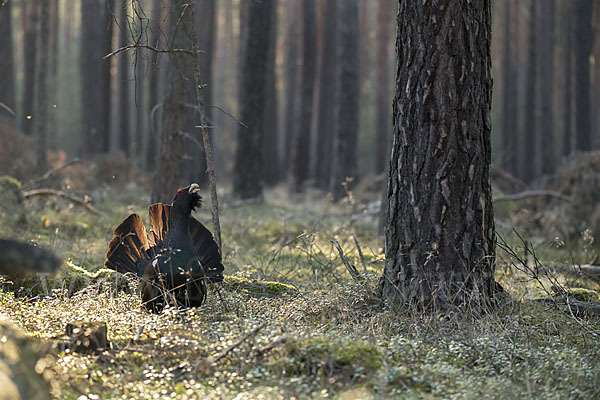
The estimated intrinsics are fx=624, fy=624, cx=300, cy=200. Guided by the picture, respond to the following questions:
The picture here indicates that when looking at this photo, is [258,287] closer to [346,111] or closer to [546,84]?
[346,111]

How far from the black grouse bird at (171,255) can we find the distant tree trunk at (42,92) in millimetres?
6489

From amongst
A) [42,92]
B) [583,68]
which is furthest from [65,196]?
[583,68]

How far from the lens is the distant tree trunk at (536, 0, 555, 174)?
21.1 meters

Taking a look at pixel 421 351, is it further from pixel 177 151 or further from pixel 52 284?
pixel 177 151

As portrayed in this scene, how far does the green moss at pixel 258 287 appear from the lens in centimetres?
528

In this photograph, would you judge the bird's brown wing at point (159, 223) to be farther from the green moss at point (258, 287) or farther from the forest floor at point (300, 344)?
the green moss at point (258, 287)

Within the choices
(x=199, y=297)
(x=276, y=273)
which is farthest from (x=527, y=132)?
(x=199, y=297)

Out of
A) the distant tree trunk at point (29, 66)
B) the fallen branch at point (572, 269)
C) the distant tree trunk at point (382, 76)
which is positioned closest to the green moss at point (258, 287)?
the fallen branch at point (572, 269)

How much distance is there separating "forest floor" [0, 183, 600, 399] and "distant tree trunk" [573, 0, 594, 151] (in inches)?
504

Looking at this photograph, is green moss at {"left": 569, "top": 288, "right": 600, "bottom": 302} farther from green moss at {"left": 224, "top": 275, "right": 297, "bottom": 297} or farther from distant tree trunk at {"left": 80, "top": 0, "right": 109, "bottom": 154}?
distant tree trunk at {"left": 80, "top": 0, "right": 109, "bottom": 154}

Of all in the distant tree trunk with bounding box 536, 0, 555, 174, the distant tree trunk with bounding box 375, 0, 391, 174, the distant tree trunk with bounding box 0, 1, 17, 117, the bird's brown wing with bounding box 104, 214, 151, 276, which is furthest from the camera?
the distant tree trunk with bounding box 375, 0, 391, 174

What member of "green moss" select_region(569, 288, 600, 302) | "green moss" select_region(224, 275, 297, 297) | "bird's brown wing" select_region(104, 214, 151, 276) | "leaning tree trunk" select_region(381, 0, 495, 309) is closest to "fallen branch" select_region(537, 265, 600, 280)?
"green moss" select_region(569, 288, 600, 302)

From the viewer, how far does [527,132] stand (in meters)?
23.0

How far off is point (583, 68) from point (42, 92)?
45.8 feet
